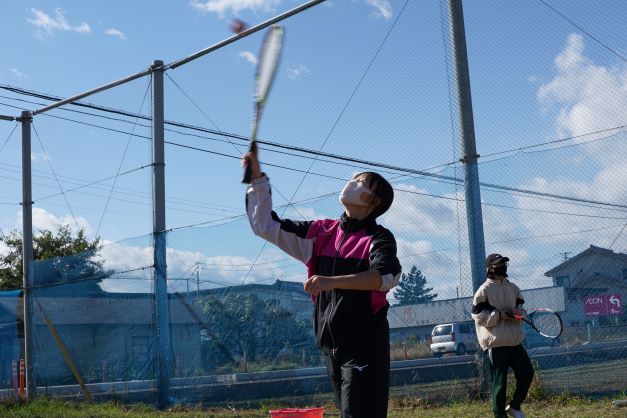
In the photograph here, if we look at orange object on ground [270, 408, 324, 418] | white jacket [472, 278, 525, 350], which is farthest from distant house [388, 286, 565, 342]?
orange object on ground [270, 408, 324, 418]

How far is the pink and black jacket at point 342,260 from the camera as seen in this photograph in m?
3.82

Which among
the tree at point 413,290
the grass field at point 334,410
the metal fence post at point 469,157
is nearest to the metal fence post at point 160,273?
the grass field at point 334,410

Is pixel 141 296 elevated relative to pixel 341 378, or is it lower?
elevated

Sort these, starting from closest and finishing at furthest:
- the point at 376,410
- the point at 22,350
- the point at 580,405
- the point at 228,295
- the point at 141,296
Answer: the point at 376,410
the point at 580,405
the point at 228,295
the point at 141,296
the point at 22,350

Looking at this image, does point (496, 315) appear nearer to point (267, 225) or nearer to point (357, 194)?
point (357, 194)

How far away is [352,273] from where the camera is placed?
3.89 m

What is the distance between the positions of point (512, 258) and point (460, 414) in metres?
1.70

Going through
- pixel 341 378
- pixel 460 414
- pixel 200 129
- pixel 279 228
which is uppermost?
pixel 200 129

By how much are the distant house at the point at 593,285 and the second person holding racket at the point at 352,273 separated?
560 centimetres

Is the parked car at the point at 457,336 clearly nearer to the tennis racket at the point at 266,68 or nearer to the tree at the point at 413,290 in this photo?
the tree at the point at 413,290

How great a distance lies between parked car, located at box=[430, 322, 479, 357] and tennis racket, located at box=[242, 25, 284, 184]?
6.02 meters

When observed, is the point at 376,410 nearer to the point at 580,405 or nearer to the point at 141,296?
the point at 580,405

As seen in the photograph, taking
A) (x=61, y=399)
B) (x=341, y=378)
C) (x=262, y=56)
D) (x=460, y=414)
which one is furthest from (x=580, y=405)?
(x=61, y=399)

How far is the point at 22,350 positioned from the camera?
1541 centimetres
